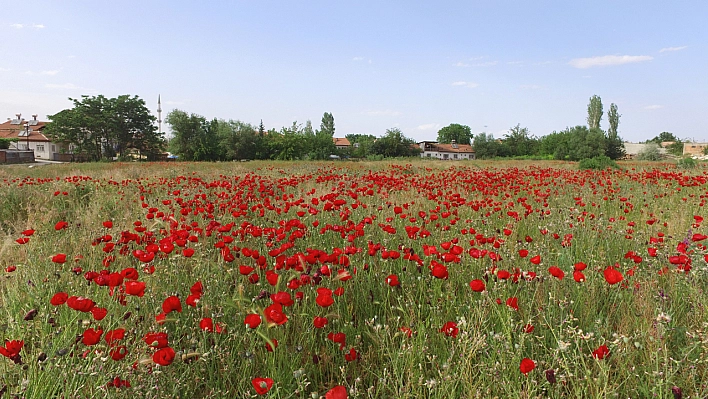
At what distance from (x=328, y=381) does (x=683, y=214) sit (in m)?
5.41

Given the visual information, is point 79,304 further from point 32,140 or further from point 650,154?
point 32,140

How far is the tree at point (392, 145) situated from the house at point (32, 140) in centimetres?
5216

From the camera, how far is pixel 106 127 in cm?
4762

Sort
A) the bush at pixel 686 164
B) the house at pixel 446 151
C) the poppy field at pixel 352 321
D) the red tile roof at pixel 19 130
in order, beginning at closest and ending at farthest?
1. the poppy field at pixel 352 321
2. the bush at pixel 686 164
3. the red tile roof at pixel 19 130
4. the house at pixel 446 151

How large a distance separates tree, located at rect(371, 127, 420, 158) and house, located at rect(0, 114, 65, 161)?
52161mm

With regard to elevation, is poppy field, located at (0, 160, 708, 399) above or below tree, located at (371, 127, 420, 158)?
below

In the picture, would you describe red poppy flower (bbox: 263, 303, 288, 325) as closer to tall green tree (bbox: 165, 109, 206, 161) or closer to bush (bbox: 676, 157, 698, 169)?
bush (bbox: 676, 157, 698, 169)

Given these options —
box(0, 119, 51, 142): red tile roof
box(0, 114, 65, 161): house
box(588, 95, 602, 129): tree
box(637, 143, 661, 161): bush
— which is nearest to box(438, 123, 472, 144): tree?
box(588, 95, 602, 129): tree

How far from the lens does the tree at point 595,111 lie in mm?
69438

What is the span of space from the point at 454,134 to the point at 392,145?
193ft

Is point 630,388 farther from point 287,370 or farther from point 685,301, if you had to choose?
point 287,370

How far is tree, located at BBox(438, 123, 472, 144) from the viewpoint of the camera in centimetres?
12188

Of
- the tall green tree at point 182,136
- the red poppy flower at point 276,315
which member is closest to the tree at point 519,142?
the tall green tree at point 182,136

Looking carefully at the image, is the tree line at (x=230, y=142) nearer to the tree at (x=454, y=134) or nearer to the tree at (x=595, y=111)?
the tree at (x=595, y=111)
